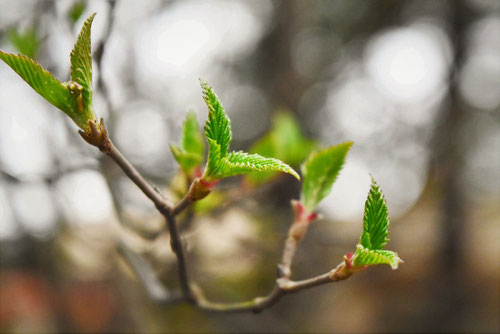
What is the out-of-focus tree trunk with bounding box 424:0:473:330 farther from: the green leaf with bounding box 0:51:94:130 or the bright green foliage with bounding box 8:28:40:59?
the green leaf with bounding box 0:51:94:130

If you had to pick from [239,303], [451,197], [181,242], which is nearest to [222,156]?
[181,242]

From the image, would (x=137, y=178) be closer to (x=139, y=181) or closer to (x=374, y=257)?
(x=139, y=181)

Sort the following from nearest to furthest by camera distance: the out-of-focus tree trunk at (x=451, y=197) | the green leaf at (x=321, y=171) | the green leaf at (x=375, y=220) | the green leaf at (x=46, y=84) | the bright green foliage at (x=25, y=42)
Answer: the green leaf at (x=46, y=84) → the green leaf at (x=375, y=220) → the green leaf at (x=321, y=171) → the bright green foliage at (x=25, y=42) → the out-of-focus tree trunk at (x=451, y=197)

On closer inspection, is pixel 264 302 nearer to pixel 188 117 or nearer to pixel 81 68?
pixel 188 117

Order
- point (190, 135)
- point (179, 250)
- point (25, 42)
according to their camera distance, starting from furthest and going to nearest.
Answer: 1. point (25, 42)
2. point (190, 135)
3. point (179, 250)

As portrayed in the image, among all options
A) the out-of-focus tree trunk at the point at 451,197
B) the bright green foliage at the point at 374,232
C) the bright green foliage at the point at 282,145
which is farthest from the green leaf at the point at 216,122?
the out-of-focus tree trunk at the point at 451,197

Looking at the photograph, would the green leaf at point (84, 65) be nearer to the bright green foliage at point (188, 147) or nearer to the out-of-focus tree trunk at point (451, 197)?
the bright green foliage at point (188, 147)
